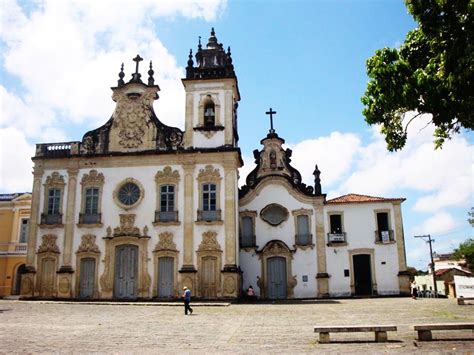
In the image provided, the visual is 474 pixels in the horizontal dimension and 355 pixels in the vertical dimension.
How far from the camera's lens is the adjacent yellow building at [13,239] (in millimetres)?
30016

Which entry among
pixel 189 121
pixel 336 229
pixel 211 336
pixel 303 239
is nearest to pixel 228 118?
pixel 189 121

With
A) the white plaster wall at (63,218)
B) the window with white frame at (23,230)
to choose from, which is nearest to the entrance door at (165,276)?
the white plaster wall at (63,218)

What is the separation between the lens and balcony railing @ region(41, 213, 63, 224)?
2483cm

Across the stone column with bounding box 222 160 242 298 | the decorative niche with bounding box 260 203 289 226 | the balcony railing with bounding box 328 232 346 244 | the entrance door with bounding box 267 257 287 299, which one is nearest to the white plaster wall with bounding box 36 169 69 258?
the stone column with bounding box 222 160 242 298

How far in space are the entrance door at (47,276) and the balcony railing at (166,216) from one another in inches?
237

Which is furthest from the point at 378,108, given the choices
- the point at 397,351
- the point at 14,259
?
the point at 14,259

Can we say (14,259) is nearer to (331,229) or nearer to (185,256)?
(185,256)

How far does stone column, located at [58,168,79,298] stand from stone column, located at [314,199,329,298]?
13.2 metres

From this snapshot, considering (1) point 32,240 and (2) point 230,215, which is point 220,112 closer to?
(2) point 230,215

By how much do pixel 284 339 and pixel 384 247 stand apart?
731 inches

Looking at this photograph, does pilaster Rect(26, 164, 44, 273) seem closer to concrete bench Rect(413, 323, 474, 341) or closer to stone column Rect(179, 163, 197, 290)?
stone column Rect(179, 163, 197, 290)

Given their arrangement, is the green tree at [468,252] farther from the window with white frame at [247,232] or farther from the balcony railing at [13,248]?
the balcony railing at [13,248]

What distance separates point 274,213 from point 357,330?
18.2 meters

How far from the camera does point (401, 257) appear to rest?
26234 millimetres
